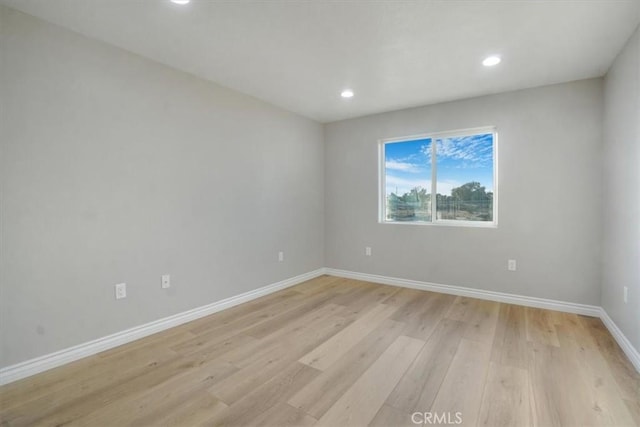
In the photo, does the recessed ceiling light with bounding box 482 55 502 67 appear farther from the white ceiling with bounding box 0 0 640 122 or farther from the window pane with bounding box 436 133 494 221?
the window pane with bounding box 436 133 494 221

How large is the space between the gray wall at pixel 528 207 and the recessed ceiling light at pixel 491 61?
2.83 ft

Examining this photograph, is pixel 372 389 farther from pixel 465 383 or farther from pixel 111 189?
pixel 111 189

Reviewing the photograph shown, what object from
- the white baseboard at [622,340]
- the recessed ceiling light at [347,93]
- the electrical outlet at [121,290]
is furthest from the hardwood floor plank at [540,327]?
the electrical outlet at [121,290]

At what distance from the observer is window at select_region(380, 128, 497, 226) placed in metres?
3.56

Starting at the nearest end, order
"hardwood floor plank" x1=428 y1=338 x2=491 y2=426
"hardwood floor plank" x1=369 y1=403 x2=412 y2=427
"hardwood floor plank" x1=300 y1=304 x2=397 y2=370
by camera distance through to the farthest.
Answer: "hardwood floor plank" x1=369 y1=403 x2=412 y2=427
"hardwood floor plank" x1=428 y1=338 x2=491 y2=426
"hardwood floor plank" x1=300 y1=304 x2=397 y2=370

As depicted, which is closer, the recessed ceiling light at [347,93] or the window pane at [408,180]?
the recessed ceiling light at [347,93]

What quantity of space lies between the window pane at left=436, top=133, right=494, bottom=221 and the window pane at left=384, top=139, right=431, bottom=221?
0.16m

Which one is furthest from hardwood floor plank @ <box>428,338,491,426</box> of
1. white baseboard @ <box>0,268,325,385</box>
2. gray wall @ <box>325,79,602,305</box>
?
white baseboard @ <box>0,268,325,385</box>

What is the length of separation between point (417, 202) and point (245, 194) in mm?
2294

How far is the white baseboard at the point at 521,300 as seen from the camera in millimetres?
2263

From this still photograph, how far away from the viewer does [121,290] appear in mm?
2414

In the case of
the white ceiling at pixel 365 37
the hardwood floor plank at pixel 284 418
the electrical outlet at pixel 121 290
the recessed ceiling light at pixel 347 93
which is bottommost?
the hardwood floor plank at pixel 284 418

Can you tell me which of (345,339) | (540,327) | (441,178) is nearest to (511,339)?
(540,327)

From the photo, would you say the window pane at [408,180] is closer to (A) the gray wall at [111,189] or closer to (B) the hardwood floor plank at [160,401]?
(A) the gray wall at [111,189]
